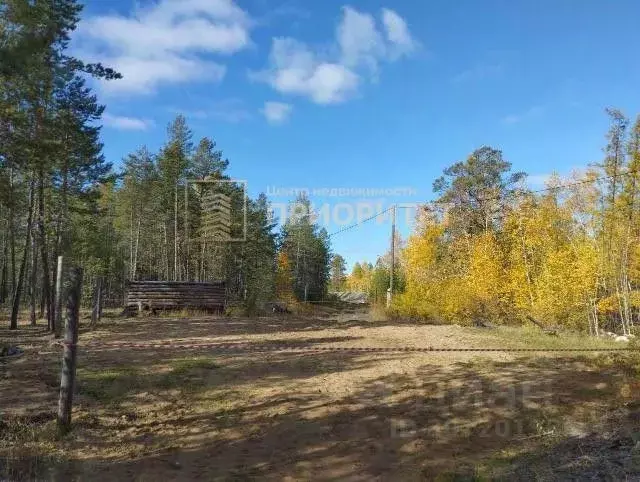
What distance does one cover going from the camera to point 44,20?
45.1 ft

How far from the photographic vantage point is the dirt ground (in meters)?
4.86

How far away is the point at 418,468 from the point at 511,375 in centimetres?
475

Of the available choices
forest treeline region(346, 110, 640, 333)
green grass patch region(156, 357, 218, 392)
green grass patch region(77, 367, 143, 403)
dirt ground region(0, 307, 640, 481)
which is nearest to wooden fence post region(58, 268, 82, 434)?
dirt ground region(0, 307, 640, 481)

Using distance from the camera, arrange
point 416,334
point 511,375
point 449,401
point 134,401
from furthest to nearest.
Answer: point 416,334 → point 511,375 → point 449,401 → point 134,401

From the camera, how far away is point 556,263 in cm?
1877

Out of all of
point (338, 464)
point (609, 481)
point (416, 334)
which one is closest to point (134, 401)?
point (338, 464)

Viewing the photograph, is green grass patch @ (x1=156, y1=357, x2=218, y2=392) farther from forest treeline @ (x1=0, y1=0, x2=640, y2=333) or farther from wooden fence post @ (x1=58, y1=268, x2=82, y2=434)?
forest treeline @ (x1=0, y1=0, x2=640, y2=333)

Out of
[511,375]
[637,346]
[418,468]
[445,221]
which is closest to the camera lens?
[418,468]

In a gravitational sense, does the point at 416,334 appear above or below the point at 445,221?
below

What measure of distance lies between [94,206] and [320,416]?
72.2ft

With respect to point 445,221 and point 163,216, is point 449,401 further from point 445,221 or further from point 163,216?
point 163,216

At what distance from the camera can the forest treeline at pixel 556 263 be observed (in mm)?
18453

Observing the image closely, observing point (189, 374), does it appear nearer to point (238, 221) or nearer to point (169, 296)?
point (169, 296)

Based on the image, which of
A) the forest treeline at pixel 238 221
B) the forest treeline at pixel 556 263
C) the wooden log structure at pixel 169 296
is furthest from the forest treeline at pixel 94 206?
the forest treeline at pixel 556 263
